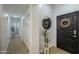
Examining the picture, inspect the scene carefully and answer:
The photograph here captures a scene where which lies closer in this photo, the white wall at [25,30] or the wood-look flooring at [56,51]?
the wood-look flooring at [56,51]

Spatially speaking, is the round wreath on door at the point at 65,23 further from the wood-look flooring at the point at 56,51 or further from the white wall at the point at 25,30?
the white wall at the point at 25,30

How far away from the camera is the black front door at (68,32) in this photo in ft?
5.37

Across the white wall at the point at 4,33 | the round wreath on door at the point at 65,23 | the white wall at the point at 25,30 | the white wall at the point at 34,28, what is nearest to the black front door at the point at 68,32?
the round wreath on door at the point at 65,23

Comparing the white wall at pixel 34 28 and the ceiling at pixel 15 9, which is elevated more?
the ceiling at pixel 15 9

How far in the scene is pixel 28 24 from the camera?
5.98 ft

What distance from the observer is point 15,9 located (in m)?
1.74

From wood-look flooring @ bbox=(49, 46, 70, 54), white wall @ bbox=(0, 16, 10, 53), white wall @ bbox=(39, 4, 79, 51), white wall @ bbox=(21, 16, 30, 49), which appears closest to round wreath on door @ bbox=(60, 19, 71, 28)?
white wall @ bbox=(39, 4, 79, 51)

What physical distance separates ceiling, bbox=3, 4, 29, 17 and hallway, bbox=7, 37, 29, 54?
0.43 m

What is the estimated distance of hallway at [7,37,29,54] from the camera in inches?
66.4

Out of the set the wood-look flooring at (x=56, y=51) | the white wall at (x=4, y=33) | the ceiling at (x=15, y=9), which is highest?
the ceiling at (x=15, y=9)

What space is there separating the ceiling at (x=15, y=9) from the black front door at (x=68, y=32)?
1.88 ft

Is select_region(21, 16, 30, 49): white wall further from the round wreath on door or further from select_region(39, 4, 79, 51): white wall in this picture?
the round wreath on door
